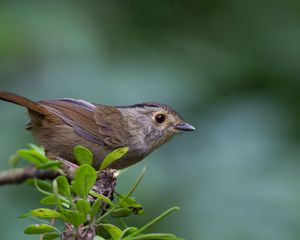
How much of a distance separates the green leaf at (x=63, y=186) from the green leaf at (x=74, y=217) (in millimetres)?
59

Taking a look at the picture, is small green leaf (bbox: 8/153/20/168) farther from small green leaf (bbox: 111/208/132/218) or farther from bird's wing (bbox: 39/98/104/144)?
bird's wing (bbox: 39/98/104/144)

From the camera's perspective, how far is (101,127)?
4.38m

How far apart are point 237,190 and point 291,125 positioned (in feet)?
2.88

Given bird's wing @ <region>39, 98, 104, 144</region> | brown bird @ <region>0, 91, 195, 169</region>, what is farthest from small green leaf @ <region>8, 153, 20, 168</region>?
bird's wing @ <region>39, 98, 104, 144</region>

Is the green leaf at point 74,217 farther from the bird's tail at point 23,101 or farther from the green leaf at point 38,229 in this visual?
the bird's tail at point 23,101

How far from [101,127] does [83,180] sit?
8.78ft

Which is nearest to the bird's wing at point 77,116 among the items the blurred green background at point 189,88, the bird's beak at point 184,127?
the blurred green background at point 189,88

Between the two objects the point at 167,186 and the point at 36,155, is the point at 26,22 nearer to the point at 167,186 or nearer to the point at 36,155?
the point at 167,186

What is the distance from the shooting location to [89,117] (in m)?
4.41

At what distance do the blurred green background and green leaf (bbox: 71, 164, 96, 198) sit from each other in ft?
8.00

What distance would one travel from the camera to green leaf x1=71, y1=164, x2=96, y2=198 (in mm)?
1666

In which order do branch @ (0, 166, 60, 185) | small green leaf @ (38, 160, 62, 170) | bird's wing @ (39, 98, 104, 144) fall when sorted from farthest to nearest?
1. bird's wing @ (39, 98, 104, 144)
2. small green leaf @ (38, 160, 62, 170)
3. branch @ (0, 166, 60, 185)

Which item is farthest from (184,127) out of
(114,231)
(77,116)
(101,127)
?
(114,231)

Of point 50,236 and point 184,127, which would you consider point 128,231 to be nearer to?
point 50,236
